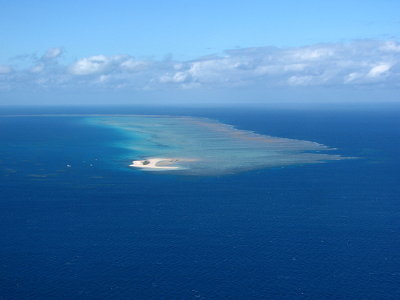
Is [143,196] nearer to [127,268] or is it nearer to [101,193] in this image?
[101,193]

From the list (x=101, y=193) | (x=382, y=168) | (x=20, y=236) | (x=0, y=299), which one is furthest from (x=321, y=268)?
(x=382, y=168)

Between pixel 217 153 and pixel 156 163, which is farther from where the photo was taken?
pixel 217 153

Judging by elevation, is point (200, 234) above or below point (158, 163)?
below

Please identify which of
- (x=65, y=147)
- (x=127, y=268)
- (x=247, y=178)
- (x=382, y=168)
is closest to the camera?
(x=127, y=268)

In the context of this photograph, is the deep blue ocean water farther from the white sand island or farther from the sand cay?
the white sand island

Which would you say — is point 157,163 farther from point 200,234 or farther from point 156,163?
point 200,234

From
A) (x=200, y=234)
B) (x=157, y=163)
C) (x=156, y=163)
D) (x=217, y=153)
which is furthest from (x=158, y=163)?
(x=200, y=234)
